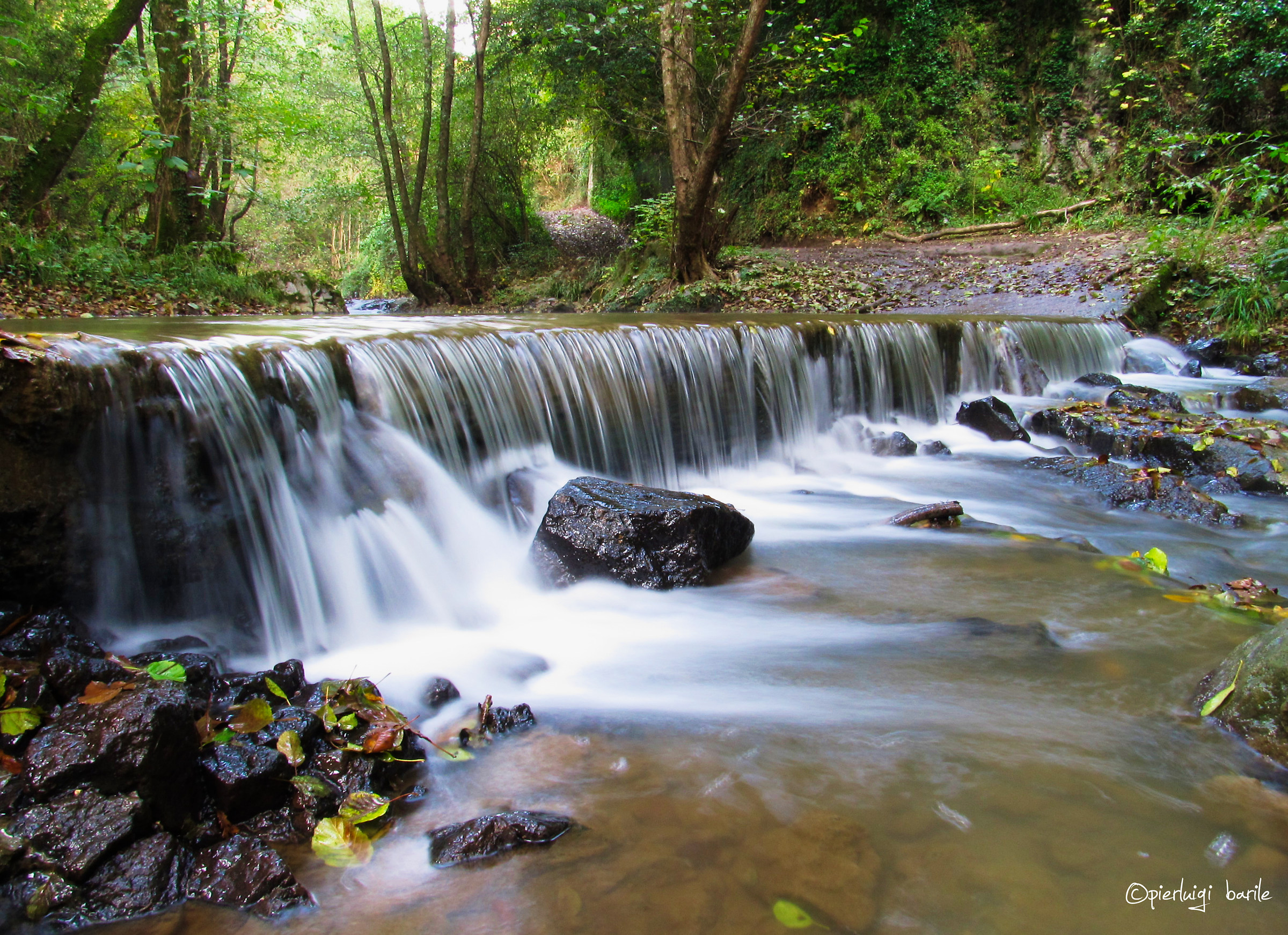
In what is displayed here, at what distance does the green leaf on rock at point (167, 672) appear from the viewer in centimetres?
281

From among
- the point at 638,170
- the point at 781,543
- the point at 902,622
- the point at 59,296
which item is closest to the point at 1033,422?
the point at 781,543

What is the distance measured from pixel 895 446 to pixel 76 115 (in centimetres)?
1206

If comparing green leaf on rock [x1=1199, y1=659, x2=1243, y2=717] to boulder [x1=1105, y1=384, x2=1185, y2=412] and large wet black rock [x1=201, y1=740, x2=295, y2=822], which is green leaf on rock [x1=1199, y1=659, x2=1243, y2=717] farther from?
boulder [x1=1105, y1=384, x2=1185, y2=412]

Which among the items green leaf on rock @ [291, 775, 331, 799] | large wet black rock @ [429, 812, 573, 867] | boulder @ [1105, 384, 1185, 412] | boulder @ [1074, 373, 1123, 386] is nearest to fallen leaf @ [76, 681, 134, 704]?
green leaf on rock @ [291, 775, 331, 799]

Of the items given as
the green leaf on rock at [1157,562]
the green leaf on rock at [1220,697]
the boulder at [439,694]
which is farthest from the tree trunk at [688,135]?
the green leaf on rock at [1220,697]

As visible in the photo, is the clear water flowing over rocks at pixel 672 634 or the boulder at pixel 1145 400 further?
the boulder at pixel 1145 400

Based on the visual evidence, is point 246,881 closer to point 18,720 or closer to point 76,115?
point 18,720

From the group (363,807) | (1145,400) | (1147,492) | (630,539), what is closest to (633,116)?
(1145,400)

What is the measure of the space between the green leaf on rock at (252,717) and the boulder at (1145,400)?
28.9 ft

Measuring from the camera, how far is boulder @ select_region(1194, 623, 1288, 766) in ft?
8.57

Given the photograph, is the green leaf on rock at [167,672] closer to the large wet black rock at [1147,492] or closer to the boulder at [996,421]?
the large wet black rock at [1147,492]

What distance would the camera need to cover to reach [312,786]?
2.49 m

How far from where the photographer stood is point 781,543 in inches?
213

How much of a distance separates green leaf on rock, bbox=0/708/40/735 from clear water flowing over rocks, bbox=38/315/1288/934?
86 cm
